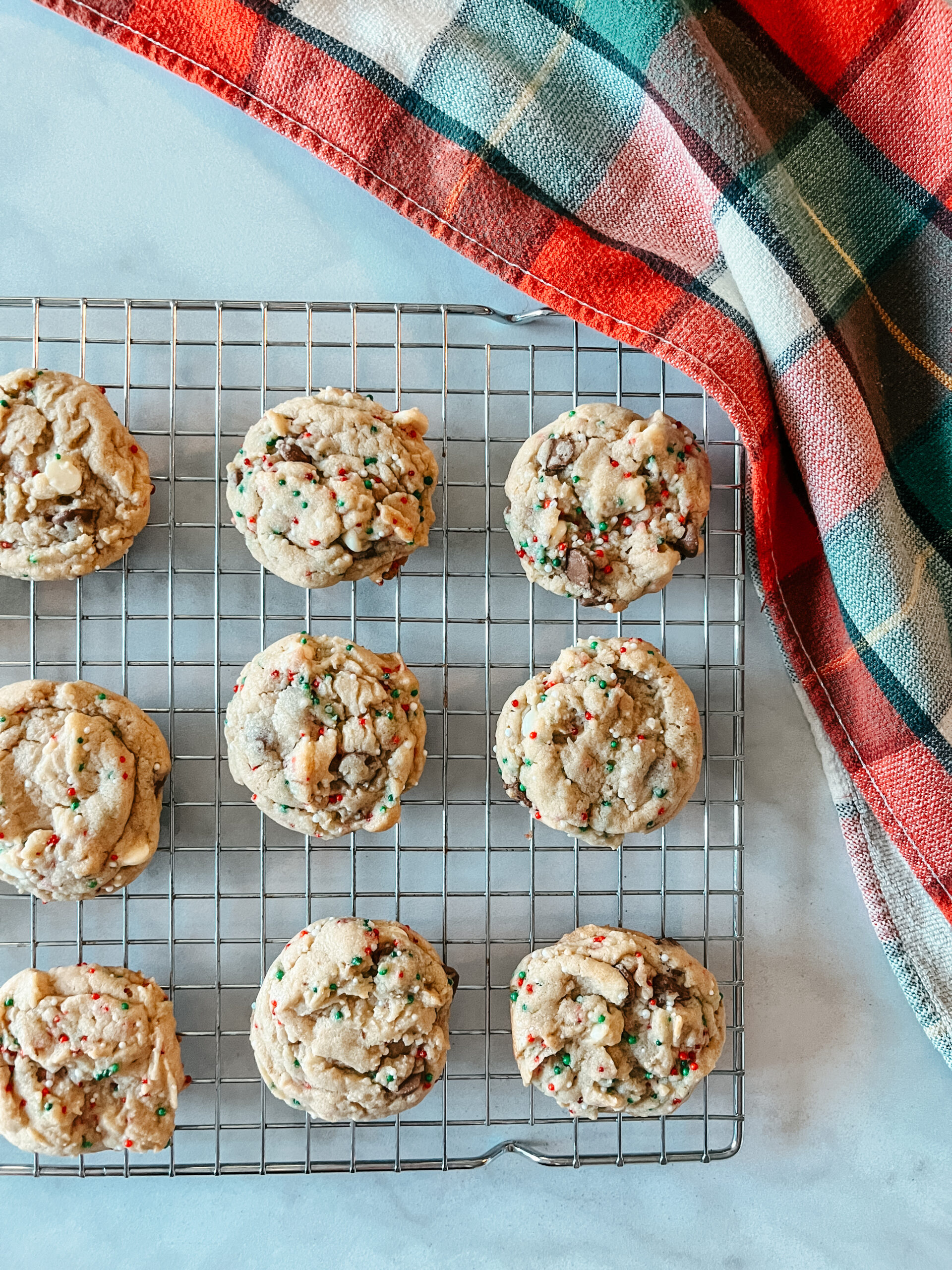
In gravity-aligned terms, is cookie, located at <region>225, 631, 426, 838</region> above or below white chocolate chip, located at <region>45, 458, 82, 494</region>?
below

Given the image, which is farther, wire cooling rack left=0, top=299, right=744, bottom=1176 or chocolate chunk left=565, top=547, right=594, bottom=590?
wire cooling rack left=0, top=299, right=744, bottom=1176

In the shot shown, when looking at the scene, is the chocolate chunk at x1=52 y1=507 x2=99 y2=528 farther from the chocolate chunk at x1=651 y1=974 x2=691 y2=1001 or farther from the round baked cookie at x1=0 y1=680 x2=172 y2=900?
the chocolate chunk at x1=651 y1=974 x2=691 y2=1001

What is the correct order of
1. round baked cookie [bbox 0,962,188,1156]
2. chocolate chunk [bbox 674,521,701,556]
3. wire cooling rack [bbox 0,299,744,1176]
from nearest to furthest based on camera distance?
round baked cookie [bbox 0,962,188,1156] → chocolate chunk [bbox 674,521,701,556] → wire cooling rack [bbox 0,299,744,1176]

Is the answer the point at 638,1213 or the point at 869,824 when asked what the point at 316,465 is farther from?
the point at 638,1213

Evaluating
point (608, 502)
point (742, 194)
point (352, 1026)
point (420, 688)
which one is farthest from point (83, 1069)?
point (742, 194)

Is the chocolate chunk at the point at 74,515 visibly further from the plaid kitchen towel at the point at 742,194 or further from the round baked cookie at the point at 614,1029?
the round baked cookie at the point at 614,1029

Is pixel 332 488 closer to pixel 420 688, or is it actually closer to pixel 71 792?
pixel 420 688

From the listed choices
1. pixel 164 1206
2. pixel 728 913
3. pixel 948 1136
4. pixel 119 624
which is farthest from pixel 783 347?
pixel 164 1206

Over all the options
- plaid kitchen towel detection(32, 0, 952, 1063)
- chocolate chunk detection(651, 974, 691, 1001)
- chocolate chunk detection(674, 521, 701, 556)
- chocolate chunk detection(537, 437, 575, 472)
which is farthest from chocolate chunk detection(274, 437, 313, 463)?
chocolate chunk detection(651, 974, 691, 1001)
